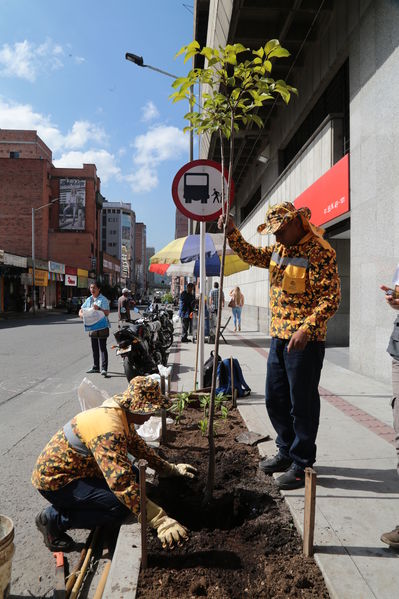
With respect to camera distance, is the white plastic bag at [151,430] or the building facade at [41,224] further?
the building facade at [41,224]

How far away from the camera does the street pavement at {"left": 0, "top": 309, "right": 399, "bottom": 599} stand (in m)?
2.18

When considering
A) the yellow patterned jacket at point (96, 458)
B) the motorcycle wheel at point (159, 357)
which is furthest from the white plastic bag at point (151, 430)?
the motorcycle wheel at point (159, 357)

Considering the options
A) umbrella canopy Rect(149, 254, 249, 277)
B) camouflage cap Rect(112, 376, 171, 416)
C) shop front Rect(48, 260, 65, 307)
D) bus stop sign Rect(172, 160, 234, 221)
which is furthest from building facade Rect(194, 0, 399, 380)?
shop front Rect(48, 260, 65, 307)

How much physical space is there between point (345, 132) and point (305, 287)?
25.5ft

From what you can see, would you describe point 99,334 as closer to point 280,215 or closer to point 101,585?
point 280,215

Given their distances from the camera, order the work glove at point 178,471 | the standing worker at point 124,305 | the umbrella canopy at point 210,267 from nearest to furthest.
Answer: the work glove at point 178,471
the umbrella canopy at point 210,267
the standing worker at point 124,305

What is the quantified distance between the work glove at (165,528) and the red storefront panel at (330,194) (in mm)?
7119

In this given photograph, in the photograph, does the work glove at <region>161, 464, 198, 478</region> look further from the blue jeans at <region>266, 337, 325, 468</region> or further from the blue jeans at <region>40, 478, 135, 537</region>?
the blue jeans at <region>266, 337, 325, 468</region>

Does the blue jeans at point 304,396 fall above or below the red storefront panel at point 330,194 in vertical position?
below

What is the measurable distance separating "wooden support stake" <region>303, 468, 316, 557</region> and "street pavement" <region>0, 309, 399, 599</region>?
71 millimetres

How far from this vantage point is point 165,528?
2.39 metres

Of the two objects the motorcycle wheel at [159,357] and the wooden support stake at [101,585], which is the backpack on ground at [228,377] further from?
the wooden support stake at [101,585]

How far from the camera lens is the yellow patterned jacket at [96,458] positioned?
2.42 meters

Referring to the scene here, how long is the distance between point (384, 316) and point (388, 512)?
15.1ft
